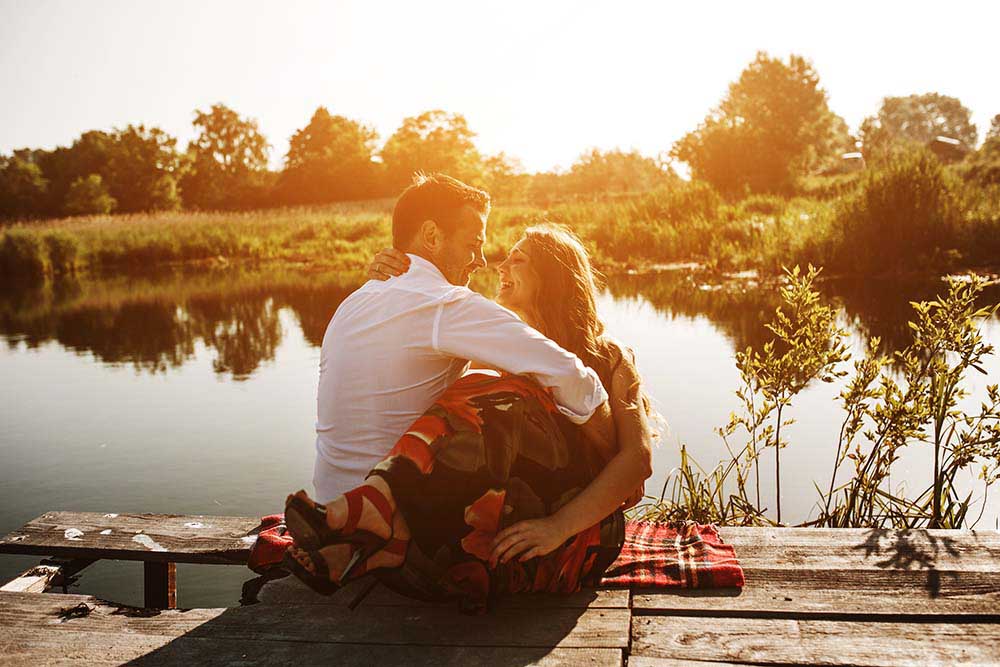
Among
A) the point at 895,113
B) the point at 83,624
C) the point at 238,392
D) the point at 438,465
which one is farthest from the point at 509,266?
the point at 895,113

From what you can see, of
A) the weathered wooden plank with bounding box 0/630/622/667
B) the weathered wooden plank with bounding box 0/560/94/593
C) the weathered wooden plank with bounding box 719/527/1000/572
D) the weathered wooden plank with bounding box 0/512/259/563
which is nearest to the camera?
the weathered wooden plank with bounding box 0/630/622/667

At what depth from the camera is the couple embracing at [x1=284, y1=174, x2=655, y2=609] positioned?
1896 millimetres

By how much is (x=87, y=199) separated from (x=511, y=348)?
37.0 meters

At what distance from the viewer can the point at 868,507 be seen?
3.64 m

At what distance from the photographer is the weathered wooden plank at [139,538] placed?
2.75 meters

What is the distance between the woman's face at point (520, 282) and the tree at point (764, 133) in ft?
63.7

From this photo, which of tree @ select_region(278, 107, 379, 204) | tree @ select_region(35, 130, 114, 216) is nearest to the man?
tree @ select_region(278, 107, 379, 204)

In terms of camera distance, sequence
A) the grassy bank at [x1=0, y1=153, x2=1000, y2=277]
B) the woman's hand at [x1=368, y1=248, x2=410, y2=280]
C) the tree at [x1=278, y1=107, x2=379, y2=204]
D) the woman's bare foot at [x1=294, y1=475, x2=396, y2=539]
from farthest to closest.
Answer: the tree at [x1=278, y1=107, x2=379, y2=204]
the grassy bank at [x1=0, y1=153, x2=1000, y2=277]
the woman's hand at [x1=368, y1=248, x2=410, y2=280]
the woman's bare foot at [x1=294, y1=475, x2=396, y2=539]

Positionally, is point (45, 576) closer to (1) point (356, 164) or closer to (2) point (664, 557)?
(2) point (664, 557)

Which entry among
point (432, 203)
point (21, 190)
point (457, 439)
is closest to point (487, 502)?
point (457, 439)

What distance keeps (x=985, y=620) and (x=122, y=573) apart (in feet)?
11.5

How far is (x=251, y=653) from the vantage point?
1.97 meters

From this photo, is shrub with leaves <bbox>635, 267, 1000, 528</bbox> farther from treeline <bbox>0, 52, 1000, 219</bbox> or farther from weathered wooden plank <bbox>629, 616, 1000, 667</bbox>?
treeline <bbox>0, 52, 1000, 219</bbox>

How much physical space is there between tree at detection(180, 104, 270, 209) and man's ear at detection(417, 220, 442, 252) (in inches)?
1603
